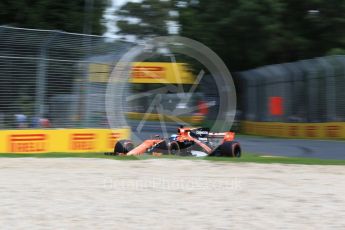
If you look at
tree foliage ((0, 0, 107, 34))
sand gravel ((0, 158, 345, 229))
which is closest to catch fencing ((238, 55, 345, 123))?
tree foliage ((0, 0, 107, 34))

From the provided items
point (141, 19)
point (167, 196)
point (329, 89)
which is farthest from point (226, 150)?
point (141, 19)

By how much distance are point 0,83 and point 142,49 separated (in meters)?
4.17

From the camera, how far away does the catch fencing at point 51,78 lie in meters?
14.6

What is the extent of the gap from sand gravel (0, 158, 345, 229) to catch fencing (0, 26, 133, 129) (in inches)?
129

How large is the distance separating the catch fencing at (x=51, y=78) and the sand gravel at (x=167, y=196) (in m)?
3.27

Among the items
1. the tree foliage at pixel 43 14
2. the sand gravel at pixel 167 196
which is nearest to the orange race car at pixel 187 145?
the sand gravel at pixel 167 196

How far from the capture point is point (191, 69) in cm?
3083

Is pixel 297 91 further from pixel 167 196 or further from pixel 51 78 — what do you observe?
pixel 167 196

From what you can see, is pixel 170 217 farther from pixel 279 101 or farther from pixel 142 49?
pixel 279 101

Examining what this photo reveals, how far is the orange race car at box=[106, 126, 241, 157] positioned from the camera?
13883mm

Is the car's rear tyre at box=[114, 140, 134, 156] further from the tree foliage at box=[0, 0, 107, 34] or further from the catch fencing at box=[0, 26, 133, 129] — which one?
the tree foliage at box=[0, 0, 107, 34]

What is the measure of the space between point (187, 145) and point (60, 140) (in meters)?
3.67

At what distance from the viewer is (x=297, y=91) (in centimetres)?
2788

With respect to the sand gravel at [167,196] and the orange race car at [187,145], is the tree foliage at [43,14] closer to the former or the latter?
the orange race car at [187,145]
